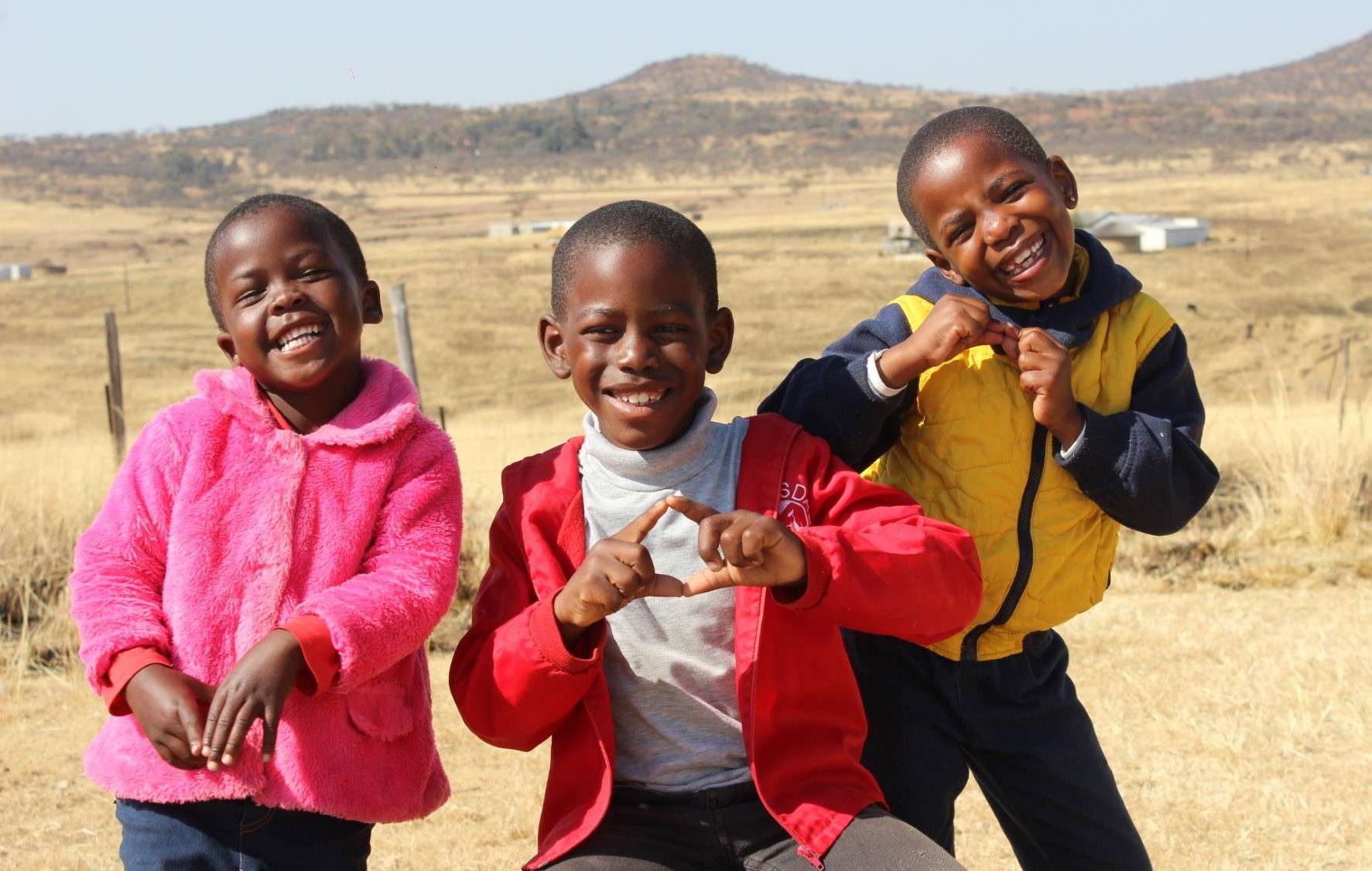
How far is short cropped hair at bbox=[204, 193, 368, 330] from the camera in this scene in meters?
2.60

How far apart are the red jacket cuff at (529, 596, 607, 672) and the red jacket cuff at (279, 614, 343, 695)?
0.32 metres

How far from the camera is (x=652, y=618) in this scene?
8.18 feet

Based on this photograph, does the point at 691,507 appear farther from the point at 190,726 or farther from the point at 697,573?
the point at 190,726

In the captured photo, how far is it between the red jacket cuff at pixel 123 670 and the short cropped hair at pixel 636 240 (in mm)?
866

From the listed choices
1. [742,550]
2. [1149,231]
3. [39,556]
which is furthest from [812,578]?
[1149,231]

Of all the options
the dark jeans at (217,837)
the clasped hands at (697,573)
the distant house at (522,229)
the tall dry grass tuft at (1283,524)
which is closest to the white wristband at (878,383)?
the clasped hands at (697,573)

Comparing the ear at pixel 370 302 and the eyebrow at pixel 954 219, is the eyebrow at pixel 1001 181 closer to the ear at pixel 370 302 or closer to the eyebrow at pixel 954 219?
the eyebrow at pixel 954 219

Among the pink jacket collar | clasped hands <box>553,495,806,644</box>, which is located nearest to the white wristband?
clasped hands <box>553,495,806,644</box>

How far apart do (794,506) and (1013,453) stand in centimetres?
47

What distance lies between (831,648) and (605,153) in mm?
66628

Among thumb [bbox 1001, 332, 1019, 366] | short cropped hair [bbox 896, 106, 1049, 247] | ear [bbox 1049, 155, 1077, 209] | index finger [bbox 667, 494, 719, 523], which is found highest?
short cropped hair [bbox 896, 106, 1049, 247]

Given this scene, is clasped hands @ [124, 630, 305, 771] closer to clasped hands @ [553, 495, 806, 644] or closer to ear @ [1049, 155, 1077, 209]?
clasped hands @ [553, 495, 806, 644]

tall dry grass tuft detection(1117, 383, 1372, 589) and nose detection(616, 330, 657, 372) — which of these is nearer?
nose detection(616, 330, 657, 372)

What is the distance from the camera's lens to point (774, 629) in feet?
A: 7.98
